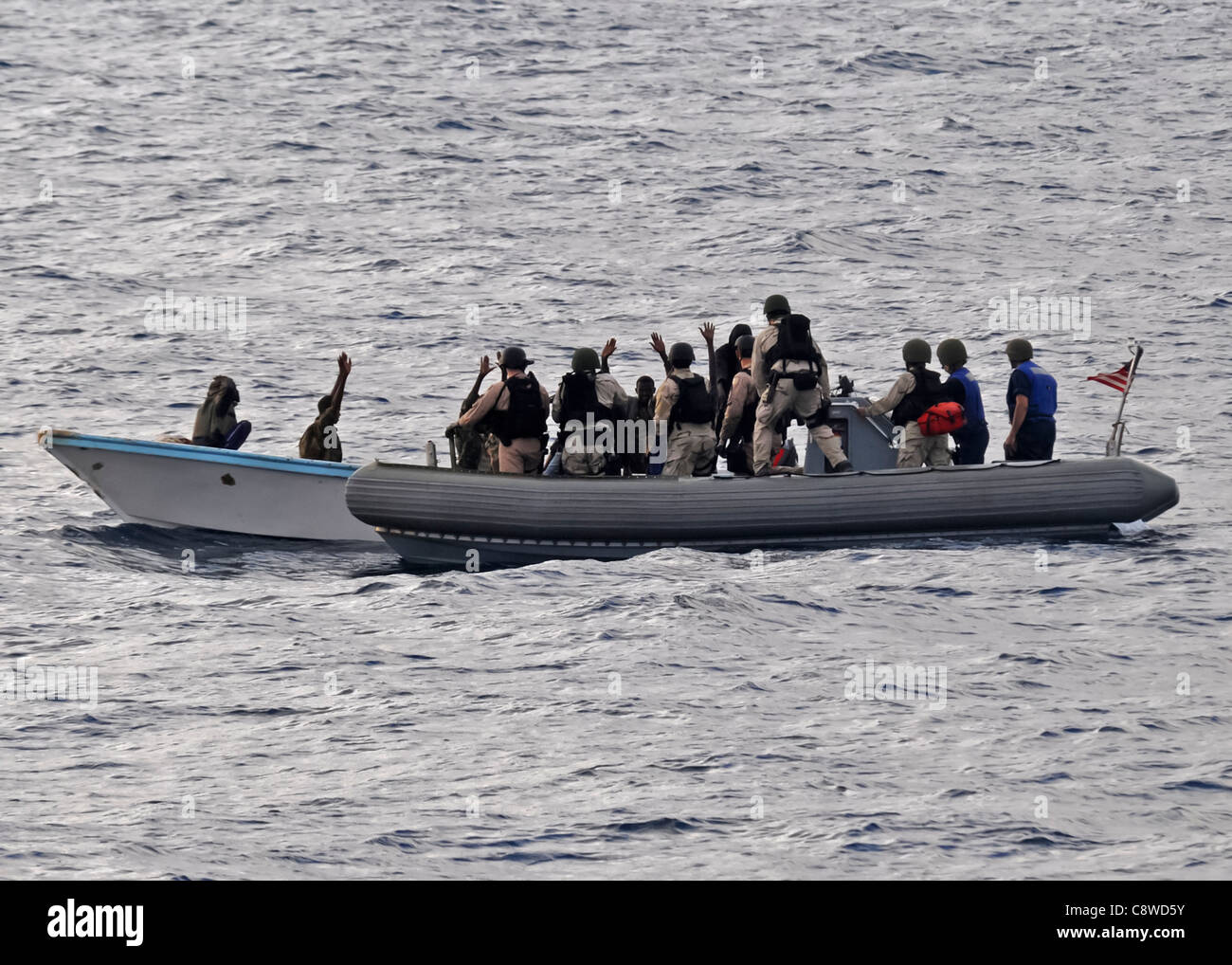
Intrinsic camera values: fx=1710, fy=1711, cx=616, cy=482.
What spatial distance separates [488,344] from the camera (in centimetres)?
2420

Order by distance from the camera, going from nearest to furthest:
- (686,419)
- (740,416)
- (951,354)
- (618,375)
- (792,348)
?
(792,348) → (951,354) → (686,419) → (740,416) → (618,375)

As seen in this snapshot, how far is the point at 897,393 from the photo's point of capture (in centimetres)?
1445

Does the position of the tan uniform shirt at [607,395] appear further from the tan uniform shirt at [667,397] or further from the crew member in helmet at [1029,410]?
the crew member in helmet at [1029,410]

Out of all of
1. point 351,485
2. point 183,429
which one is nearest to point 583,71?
point 183,429

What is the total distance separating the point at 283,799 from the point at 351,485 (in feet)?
17.7

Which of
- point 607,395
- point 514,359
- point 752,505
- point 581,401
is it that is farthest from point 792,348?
point 514,359

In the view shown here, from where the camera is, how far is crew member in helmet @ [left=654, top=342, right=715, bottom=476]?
47.5 ft

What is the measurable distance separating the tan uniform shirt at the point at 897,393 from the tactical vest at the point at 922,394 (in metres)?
0.03

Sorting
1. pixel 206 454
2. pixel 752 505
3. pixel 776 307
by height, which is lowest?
pixel 752 505

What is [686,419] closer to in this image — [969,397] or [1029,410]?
[969,397]

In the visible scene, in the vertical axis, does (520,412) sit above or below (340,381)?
below

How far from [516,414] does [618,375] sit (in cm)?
736

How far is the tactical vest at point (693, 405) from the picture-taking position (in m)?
14.5

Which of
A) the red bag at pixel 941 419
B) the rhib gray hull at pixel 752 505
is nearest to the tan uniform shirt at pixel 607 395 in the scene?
the rhib gray hull at pixel 752 505
